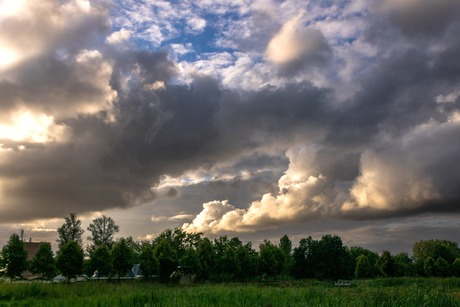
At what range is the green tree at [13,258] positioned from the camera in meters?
54.1

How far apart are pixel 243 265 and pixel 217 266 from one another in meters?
4.45

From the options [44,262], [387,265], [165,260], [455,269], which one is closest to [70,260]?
[44,262]

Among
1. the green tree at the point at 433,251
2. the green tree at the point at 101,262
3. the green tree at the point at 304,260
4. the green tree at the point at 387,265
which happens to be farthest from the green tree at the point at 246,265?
the green tree at the point at 433,251

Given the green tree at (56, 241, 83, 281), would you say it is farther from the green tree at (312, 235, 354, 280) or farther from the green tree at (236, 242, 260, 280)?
the green tree at (312, 235, 354, 280)

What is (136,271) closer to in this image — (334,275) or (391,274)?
(334,275)

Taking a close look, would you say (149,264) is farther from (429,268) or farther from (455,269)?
(455,269)

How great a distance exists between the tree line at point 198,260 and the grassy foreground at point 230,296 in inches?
1290

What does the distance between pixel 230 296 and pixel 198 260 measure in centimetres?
5074

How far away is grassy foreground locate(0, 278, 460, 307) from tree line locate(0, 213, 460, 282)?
32.8m

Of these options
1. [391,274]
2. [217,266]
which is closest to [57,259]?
[217,266]

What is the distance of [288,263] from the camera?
83.9 metres

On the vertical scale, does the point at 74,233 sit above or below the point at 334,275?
above

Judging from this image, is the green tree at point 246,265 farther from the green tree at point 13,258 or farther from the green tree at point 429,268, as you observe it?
the green tree at point 429,268

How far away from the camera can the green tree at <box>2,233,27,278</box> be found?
177ft
